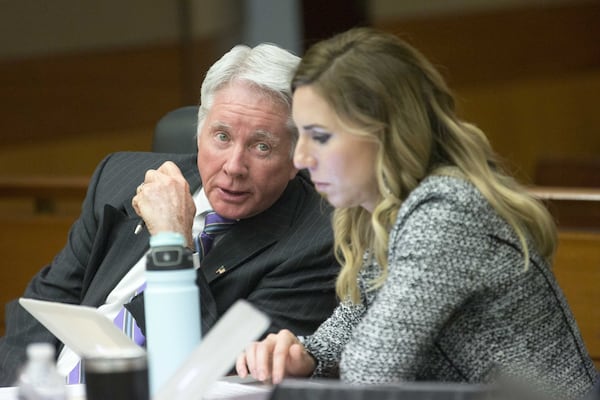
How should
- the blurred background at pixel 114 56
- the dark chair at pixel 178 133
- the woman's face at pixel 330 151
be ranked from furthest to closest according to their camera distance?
the blurred background at pixel 114 56
the dark chair at pixel 178 133
the woman's face at pixel 330 151

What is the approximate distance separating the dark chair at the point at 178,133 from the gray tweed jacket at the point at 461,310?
1.22 metres

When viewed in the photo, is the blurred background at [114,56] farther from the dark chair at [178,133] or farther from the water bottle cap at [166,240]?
the water bottle cap at [166,240]

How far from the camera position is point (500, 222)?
73.4 inches

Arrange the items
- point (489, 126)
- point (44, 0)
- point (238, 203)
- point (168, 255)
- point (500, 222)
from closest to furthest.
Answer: point (168, 255), point (500, 222), point (238, 203), point (44, 0), point (489, 126)

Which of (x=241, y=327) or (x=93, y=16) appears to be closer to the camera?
(x=241, y=327)

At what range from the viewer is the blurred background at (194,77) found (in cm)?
454

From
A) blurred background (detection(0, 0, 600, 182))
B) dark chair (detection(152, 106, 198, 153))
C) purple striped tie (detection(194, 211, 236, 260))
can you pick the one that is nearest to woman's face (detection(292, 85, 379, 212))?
purple striped tie (detection(194, 211, 236, 260))

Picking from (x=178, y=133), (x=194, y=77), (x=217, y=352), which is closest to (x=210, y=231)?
(x=178, y=133)

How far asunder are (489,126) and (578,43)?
133cm

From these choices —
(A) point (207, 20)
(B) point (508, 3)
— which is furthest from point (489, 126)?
(A) point (207, 20)

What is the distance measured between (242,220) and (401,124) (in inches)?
29.4

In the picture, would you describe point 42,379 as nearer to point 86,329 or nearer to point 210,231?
point 86,329

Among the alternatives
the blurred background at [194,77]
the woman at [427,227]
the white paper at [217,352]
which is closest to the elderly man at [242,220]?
the woman at [427,227]

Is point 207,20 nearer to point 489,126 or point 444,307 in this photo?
point 489,126
